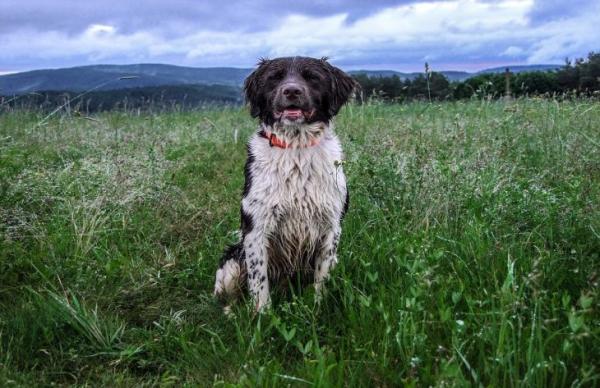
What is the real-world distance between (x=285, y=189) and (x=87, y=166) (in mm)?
2872

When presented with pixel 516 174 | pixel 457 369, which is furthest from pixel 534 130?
pixel 457 369

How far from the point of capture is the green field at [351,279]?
2455mm

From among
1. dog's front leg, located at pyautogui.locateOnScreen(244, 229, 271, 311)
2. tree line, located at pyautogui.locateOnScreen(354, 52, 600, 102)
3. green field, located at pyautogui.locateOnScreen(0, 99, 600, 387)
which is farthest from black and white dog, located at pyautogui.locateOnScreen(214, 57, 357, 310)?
tree line, located at pyautogui.locateOnScreen(354, 52, 600, 102)

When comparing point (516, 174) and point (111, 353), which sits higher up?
point (516, 174)

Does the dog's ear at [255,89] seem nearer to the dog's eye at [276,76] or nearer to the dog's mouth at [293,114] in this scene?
the dog's eye at [276,76]

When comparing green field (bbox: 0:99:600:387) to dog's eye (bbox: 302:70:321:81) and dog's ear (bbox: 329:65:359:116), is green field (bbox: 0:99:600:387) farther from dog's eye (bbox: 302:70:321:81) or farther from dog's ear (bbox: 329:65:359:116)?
dog's eye (bbox: 302:70:321:81)

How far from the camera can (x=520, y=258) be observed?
325 centimetres

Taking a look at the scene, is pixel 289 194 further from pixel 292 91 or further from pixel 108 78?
pixel 108 78

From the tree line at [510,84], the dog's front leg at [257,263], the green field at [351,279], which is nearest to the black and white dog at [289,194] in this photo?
the dog's front leg at [257,263]

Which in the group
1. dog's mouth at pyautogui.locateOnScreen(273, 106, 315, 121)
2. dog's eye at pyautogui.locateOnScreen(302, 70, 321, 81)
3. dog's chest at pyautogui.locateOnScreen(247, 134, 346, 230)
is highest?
dog's eye at pyautogui.locateOnScreen(302, 70, 321, 81)

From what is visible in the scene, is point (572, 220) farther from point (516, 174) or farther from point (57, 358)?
point (57, 358)

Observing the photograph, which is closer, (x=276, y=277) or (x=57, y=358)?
(x=57, y=358)

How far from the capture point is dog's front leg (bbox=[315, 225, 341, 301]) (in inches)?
147

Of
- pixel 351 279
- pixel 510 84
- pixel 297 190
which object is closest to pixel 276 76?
pixel 297 190
